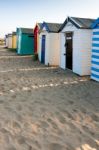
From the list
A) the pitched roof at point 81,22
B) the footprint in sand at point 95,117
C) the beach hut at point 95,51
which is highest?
the pitched roof at point 81,22

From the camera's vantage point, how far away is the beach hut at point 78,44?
13070 mm

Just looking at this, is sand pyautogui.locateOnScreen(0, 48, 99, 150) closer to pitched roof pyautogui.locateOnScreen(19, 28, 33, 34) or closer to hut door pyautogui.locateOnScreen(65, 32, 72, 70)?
hut door pyautogui.locateOnScreen(65, 32, 72, 70)

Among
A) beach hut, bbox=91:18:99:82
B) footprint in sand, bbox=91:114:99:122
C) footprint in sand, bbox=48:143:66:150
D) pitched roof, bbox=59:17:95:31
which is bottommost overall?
footprint in sand, bbox=48:143:66:150

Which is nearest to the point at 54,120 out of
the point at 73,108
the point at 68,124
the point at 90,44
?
the point at 68,124

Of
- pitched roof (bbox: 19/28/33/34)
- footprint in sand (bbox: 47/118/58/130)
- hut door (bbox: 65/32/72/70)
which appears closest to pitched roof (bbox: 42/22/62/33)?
hut door (bbox: 65/32/72/70)

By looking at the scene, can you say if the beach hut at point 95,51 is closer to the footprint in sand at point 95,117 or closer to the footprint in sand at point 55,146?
the footprint in sand at point 95,117

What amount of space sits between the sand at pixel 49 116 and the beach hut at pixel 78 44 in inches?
90.7

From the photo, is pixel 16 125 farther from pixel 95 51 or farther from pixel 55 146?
pixel 95 51

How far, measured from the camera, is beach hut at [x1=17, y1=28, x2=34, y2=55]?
2825 cm

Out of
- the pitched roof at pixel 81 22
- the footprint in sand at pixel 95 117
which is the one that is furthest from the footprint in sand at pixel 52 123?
the pitched roof at pixel 81 22

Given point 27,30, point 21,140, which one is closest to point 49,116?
point 21,140

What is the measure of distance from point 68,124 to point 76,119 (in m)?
0.42

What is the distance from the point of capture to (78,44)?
44.2ft

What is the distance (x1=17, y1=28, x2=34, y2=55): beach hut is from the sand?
58.6ft
